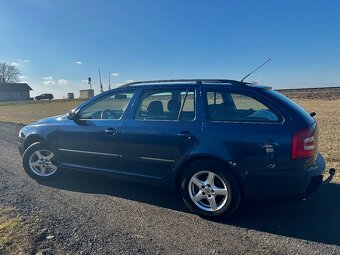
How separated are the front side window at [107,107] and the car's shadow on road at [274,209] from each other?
120 cm

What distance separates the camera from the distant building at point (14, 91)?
83188 mm

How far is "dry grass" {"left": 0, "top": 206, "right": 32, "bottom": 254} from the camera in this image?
9.96 ft

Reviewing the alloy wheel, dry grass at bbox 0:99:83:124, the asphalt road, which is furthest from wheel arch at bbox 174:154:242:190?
dry grass at bbox 0:99:83:124

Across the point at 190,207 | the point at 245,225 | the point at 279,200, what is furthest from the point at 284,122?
the point at 190,207

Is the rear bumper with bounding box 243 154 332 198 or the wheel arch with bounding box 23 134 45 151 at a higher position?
the wheel arch with bounding box 23 134 45 151

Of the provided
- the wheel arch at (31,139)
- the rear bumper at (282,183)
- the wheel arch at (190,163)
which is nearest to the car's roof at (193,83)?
the wheel arch at (190,163)

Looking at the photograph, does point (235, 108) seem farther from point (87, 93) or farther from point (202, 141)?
point (87, 93)

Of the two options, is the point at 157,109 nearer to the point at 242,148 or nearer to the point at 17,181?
the point at 242,148

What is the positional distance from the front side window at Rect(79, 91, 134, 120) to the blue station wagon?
0.02m

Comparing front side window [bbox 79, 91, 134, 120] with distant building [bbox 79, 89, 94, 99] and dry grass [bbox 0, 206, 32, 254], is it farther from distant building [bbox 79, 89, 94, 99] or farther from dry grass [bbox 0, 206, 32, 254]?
distant building [bbox 79, 89, 94, 99]

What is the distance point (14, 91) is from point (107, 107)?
304 ft

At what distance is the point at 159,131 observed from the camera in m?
4.05

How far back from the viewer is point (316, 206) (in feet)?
13.5

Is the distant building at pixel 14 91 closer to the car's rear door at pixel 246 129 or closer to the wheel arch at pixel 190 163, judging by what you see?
the wheel arch at pixel 190 163
